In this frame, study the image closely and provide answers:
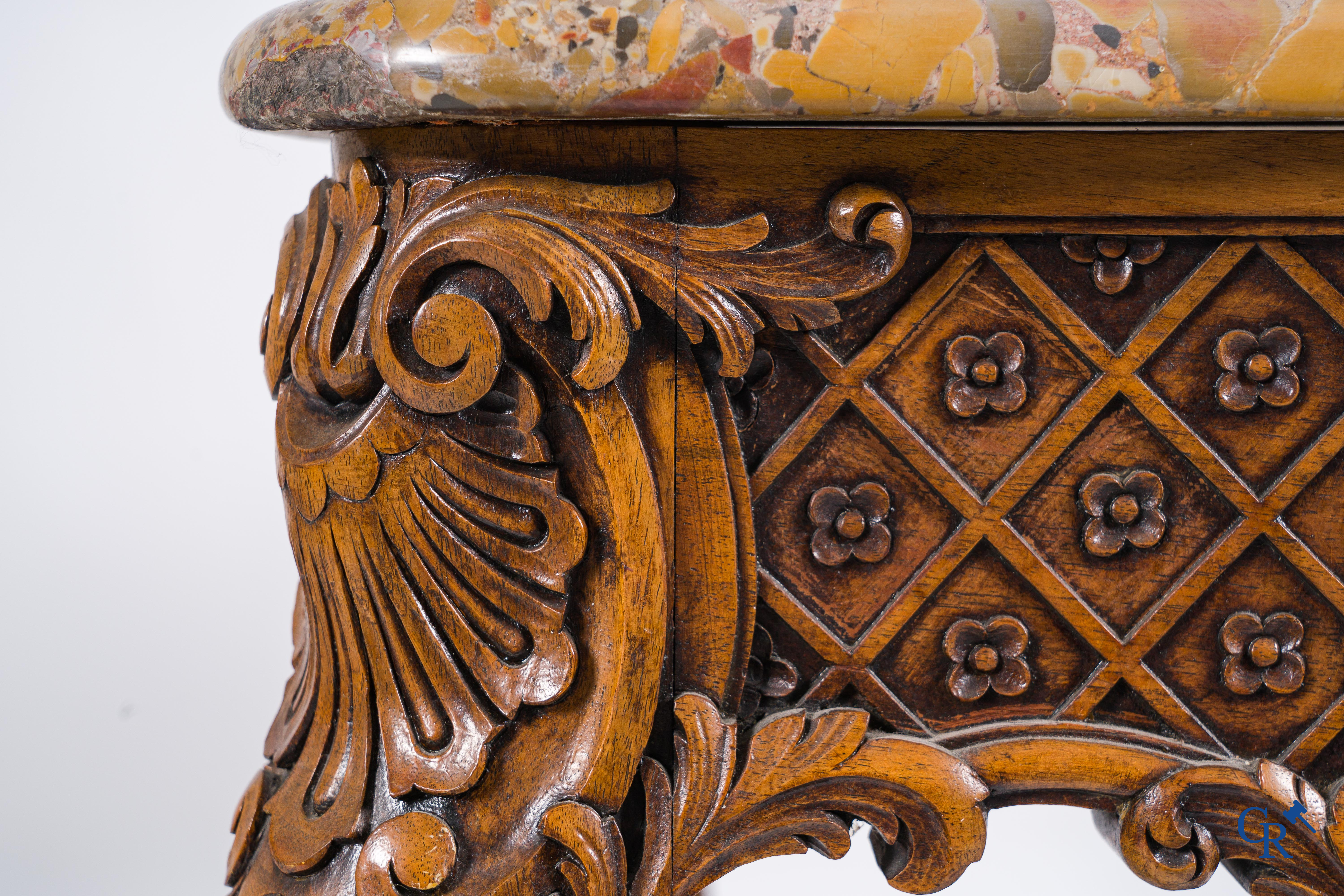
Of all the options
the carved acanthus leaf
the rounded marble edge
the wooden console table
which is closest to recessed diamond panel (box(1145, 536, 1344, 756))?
the wooden console table

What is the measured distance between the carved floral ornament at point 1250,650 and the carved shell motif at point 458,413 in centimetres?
29

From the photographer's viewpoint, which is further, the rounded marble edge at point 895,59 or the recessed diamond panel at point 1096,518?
the recessed diamond panel at point 1096,518

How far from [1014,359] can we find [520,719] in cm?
33

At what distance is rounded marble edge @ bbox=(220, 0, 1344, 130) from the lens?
55 centimetres

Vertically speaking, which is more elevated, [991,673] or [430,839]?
[991,673]

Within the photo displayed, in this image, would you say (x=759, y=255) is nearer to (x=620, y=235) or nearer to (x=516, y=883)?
(x=620, y=235)

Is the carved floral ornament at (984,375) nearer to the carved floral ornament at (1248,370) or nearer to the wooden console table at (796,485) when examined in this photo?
the wooden console table at (796,485)

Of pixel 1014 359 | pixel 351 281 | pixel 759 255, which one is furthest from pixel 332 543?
pixel 1014 359

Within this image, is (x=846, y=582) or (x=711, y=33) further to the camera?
(x=846, y=582)

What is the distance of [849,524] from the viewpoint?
0.66 m

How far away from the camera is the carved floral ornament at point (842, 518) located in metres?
0.67

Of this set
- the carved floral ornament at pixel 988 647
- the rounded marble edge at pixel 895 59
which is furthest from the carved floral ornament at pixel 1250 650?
the rounded marble edge at pixel 895 59

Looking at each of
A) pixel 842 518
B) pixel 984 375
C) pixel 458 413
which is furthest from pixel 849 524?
pixel 458 413

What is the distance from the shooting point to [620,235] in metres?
0.61
